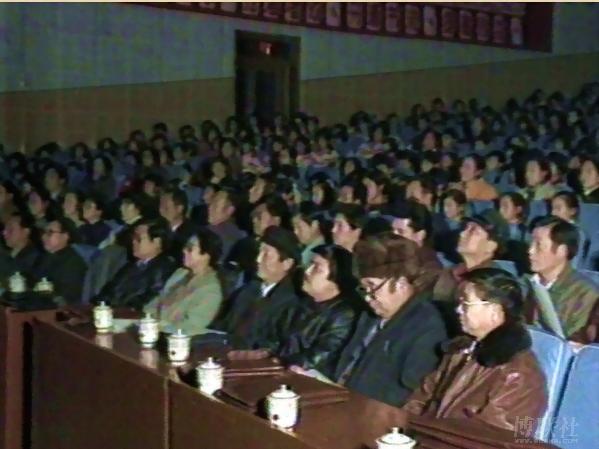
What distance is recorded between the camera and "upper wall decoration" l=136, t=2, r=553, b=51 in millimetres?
8289

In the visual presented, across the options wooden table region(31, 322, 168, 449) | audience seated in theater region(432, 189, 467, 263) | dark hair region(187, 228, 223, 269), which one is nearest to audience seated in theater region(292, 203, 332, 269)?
audience seated in theater region(432, 189, 467, 263)

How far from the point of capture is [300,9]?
8461 millimetres

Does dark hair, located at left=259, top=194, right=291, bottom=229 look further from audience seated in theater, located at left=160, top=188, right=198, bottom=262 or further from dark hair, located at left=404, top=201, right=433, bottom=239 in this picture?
dark hair, located at left=404, top=201, right=433, bottom=239

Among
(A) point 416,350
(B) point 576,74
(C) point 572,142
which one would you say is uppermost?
(B) point 576,74

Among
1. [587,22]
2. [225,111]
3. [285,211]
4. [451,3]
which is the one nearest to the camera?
[285,211]

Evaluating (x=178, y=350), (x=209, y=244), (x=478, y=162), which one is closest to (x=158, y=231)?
(x=209, y=244)

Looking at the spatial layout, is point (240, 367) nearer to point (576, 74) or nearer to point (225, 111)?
point (225, 111)

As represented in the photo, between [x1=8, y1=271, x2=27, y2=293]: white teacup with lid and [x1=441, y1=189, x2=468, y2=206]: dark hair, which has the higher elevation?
[x1=441, y1=189, x2=468, y2=206]: dark hair

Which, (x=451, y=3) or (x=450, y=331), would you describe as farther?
(x=451, y=3)

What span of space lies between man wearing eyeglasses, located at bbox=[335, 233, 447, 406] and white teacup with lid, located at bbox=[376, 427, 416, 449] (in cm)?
86

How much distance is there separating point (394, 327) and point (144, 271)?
1.52 meters

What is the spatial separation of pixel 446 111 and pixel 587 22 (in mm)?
2201

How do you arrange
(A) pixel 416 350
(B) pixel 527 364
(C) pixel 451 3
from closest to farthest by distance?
(B) pixel 527 364 < (A) pixel 416 350 < (C) pixel 451 3

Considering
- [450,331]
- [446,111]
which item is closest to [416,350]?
[450,331]
